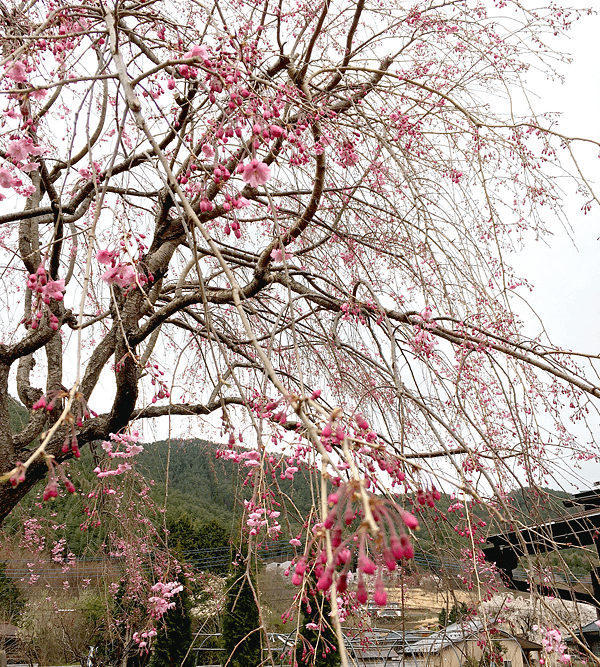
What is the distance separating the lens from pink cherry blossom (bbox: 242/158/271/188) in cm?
138

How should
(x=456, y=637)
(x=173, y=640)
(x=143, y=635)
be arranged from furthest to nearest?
1. (x=173, y=640)
2. (x=456, y=637)
3. (x=143, y=635)

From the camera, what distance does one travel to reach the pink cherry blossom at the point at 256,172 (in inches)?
54.2

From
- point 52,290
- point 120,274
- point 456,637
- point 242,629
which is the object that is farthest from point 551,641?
point 242,629

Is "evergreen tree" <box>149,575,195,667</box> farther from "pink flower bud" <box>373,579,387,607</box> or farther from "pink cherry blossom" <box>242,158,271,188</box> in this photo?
"pink flower bud" <box>373,579,387,607</box>

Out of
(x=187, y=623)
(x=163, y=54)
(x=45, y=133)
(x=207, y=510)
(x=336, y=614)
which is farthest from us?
(x=207, y=510)

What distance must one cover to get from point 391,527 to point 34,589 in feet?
38.6

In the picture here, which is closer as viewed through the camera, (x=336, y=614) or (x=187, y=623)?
(x=336, y=614)

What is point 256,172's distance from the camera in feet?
4.71

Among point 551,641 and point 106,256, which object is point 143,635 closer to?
point 551,641

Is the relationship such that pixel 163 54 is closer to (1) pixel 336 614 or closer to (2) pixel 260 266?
(2) pixel 260 266

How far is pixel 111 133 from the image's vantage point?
348 cm

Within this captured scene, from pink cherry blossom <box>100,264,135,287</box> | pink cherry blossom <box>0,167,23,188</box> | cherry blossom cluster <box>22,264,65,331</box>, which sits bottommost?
cherry blossom cluster <box>22,264,65,331</box>

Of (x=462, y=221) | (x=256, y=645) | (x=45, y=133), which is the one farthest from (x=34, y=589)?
(x=462, y=221)

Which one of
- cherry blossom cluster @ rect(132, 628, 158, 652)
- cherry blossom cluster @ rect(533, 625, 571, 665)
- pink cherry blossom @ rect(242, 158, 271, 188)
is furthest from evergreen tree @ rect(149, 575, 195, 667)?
pink cherry blossom @ rect(242, 158, 271, 188)
